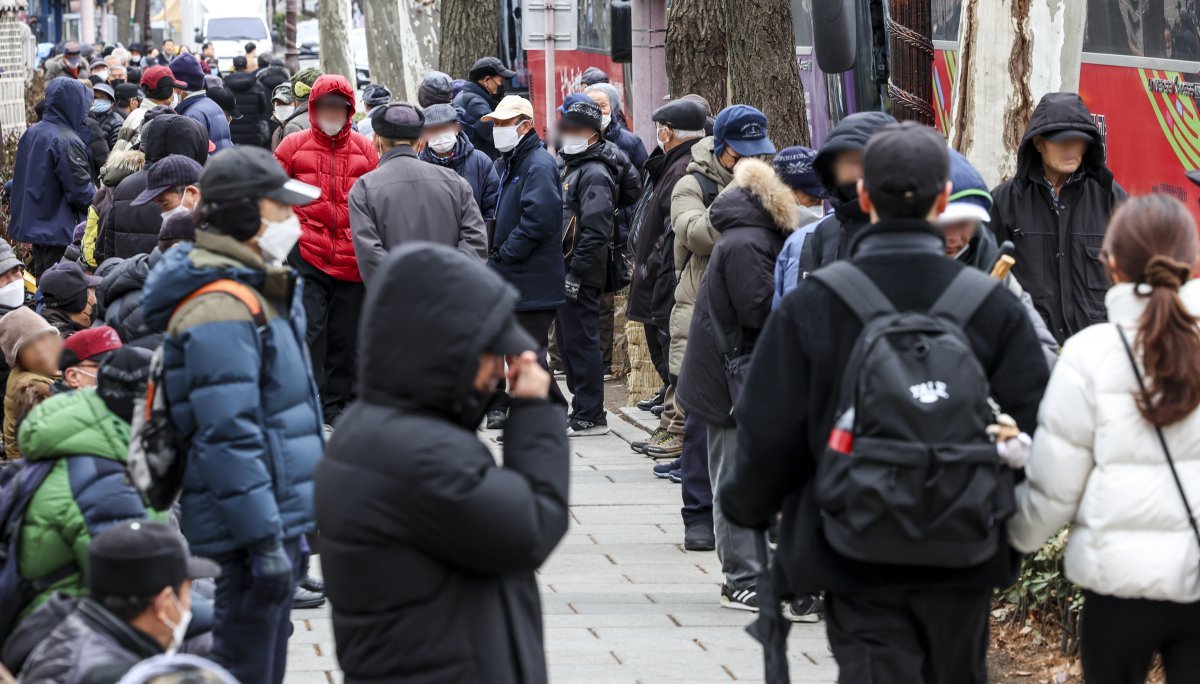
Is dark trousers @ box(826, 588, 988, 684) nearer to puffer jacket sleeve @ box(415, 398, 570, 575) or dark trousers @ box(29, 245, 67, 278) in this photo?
puffer jacket sleeve @ box(415, 398, 570, 575)

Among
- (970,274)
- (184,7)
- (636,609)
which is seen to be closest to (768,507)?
(970,274)

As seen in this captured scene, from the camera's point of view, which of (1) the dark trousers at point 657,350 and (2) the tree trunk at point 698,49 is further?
(2) the tree trunk at point 698,49

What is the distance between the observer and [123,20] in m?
65.1

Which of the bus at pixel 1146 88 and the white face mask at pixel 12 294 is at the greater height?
the bus at pixel 1146 88

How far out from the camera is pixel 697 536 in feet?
26.2

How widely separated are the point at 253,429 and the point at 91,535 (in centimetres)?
59

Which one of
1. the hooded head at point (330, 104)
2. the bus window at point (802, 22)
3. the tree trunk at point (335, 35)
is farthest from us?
the tree trunk at point (335, 35)

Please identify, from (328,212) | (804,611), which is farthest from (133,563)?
(328,212)

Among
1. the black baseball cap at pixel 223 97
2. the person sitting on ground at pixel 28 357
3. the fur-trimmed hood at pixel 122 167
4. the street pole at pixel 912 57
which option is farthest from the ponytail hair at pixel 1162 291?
the black baseball cap at pixel 223 97

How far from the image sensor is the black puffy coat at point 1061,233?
6.99m

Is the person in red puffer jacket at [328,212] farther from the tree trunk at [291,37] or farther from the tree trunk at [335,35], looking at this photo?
the tree trunk at [291,37]

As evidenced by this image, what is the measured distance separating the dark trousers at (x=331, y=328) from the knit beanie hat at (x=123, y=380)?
15.8 ft

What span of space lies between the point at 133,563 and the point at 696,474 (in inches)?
158

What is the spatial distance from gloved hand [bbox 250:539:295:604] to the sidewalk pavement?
4.73ft
